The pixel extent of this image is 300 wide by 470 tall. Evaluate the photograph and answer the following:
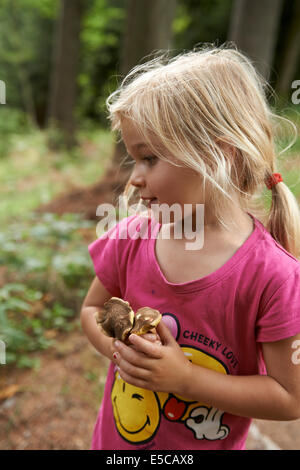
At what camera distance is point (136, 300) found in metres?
1.31

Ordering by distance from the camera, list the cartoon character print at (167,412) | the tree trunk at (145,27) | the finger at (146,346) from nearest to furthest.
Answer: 1. the finger at (146,346)
2. the cartoon character print at (167,412)
3. the tree trunk at (145,27)

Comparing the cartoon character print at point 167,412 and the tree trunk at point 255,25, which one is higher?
the tree trunk at point 255,25

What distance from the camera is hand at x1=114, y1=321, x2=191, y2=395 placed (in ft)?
3.43

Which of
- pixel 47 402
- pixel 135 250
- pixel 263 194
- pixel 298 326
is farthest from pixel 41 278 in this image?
pixel 298 326

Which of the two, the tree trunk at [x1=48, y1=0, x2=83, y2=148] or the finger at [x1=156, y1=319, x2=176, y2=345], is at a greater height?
the tree trunk at [x1=48, y1=0, x2=83, y2=148]

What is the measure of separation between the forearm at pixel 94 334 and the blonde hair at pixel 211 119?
0.58m

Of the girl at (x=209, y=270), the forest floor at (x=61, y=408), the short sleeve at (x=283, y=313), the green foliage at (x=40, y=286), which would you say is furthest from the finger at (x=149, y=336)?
the green foliage at (x=40, y=286)

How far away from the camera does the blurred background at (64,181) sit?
2492 mm

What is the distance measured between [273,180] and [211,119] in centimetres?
32

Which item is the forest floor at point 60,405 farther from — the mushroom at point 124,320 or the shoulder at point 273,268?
the shoulder at point 273,268

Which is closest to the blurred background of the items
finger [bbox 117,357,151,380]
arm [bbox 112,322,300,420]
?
arm [bbox 112,322,300,420]

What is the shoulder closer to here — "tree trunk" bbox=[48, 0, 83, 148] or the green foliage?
the green foliage

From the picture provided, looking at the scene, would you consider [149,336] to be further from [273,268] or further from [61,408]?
[61,408]
